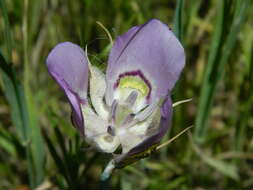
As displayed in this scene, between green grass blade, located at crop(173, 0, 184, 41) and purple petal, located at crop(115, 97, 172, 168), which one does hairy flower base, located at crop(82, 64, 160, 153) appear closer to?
purple petal, located at crop(115, 97, 172, 168)

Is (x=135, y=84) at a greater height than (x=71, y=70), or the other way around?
Result: (x=71, y=70)

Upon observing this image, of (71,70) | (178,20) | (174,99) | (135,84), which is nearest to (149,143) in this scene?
(71,70)

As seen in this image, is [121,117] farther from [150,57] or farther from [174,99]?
[174,99]

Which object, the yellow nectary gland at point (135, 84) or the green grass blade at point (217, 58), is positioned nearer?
the yellow nectary gland at point (135, 84)

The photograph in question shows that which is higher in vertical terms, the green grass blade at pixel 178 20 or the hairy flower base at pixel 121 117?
the green grass blade at pixel 178 20

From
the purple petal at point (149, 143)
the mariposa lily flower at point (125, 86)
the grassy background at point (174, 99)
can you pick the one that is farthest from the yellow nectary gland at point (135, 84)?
the purple petal at point (149, 143)

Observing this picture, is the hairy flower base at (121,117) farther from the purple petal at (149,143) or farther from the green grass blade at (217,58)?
the green grass blade at (217,58)
